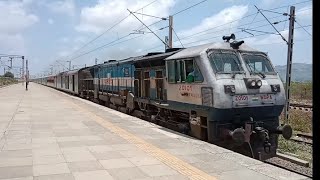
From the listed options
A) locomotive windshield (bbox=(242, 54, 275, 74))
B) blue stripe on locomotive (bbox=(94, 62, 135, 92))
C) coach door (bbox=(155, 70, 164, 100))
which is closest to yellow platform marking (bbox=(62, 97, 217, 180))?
coach door (bbox=(155, 70, 164, 100))

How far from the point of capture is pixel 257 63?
418 inches

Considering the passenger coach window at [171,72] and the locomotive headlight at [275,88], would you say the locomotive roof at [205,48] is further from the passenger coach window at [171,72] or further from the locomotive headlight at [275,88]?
the locomotive headlight at [275,88]

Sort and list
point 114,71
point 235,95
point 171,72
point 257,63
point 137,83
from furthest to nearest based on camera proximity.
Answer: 1. point 114,71
2. point 137,83
3. point 171,72
4. point 257,63
5. point 235,95

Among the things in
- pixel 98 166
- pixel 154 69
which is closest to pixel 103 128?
pixel 154 69

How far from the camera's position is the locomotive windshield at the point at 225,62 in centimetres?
983

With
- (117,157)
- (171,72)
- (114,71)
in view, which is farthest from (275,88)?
(114,71)

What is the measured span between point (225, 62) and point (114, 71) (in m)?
12.1

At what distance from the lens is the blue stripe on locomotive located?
58.0 ft

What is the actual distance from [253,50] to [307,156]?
3.60 meters

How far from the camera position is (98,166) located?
671 cm

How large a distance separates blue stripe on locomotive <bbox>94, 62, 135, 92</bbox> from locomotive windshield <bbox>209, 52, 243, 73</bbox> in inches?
295

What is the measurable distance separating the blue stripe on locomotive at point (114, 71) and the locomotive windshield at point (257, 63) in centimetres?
756

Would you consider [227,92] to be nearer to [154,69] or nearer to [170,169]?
[170,169]

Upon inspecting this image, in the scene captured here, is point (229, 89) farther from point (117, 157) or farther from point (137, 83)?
point (137, 83)
